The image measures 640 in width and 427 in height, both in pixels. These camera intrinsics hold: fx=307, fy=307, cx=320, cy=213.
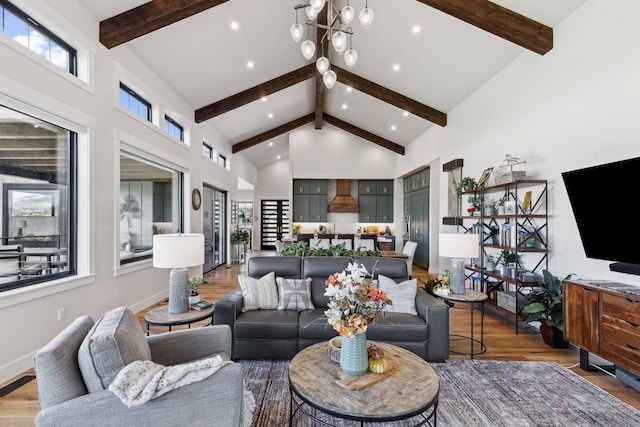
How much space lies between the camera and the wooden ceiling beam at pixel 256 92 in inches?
248

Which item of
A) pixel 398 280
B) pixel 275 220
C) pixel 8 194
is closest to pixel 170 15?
pixel 8 194

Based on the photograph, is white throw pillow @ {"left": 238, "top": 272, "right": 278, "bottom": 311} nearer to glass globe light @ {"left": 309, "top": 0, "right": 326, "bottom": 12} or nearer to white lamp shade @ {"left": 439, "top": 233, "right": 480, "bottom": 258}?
white lamp shade @ {"left": 439, "top": 233, "right": 480, "bottom": 258}

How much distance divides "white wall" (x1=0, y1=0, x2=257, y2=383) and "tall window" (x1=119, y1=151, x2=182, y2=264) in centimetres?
27

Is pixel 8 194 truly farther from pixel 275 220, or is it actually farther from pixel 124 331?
pixel 275 220

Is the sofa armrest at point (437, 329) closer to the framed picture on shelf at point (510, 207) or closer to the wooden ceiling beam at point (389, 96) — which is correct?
the framed picture on shelf at point (510, 207)

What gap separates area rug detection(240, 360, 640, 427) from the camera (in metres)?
2.07

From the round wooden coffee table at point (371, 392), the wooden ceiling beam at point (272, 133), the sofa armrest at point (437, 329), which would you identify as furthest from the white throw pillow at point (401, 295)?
the wooden ceiling beam at point (272, 133)

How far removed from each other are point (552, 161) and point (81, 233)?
5.38 metres

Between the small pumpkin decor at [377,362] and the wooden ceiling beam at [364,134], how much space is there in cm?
826

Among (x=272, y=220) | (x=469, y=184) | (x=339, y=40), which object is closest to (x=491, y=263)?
(x=469, y=184)

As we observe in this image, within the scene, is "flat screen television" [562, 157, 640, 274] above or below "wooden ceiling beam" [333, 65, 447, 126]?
below

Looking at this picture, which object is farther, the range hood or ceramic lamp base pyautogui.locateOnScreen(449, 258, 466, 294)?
the range hood

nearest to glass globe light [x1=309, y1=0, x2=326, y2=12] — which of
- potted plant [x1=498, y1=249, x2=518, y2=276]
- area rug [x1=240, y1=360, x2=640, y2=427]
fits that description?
area rug [x1=240, y1=360, x2=640, y2=427]

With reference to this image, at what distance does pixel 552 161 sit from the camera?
357 centimetres
